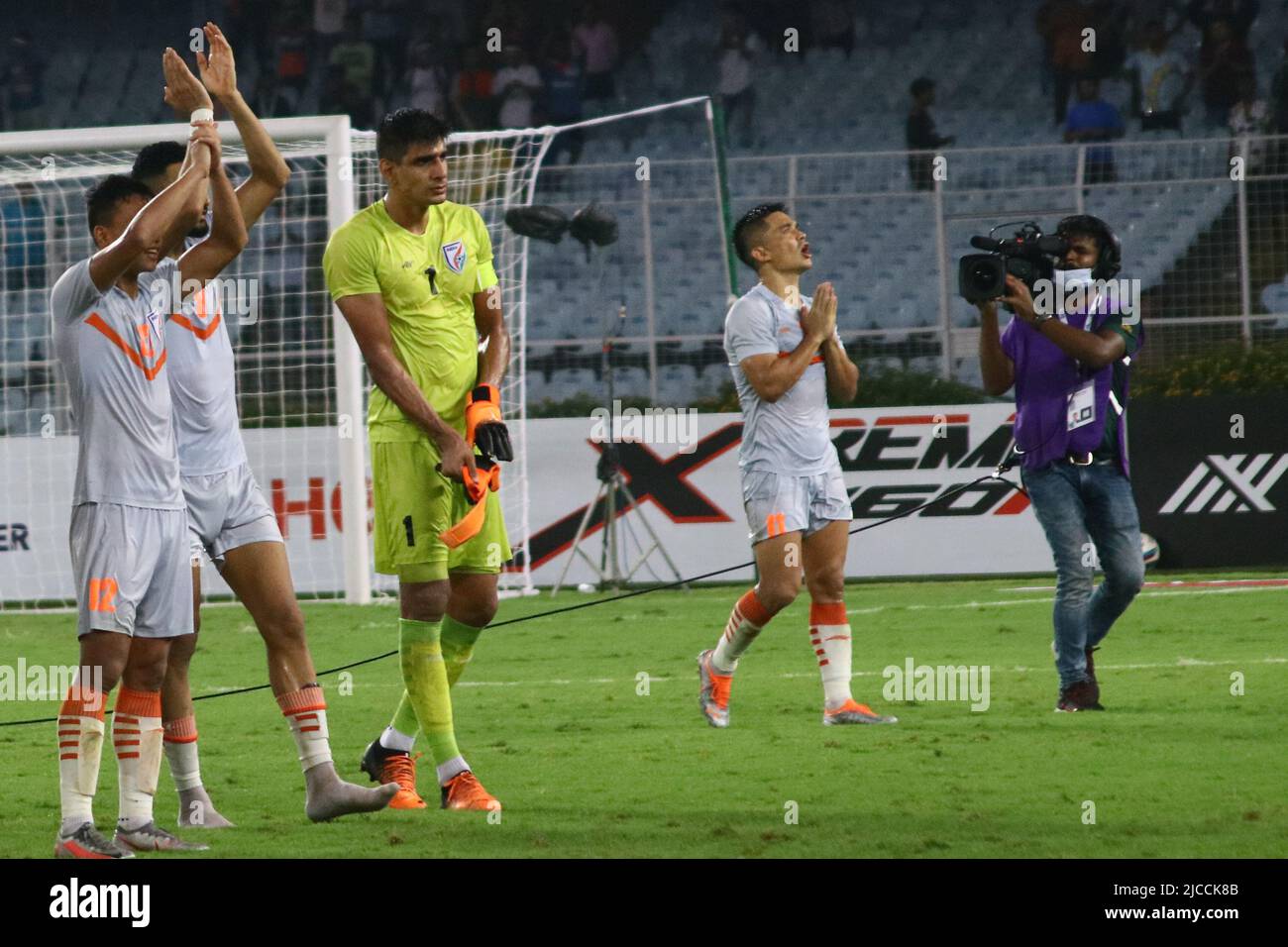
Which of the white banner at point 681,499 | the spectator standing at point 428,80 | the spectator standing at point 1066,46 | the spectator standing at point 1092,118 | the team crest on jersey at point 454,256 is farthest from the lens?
the spectator standing at point 428,80

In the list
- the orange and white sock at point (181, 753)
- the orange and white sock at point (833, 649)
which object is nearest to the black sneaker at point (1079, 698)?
the orange and white sock at point (833, 649)

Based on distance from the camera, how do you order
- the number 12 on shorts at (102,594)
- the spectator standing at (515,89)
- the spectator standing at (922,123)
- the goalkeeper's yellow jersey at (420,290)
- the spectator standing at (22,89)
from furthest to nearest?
the spectator standing at (22,89), the spectator standing at (515,89), the spectator standing at (922,123), the goalkeeper's yellow jersey at (420,290), the number 12 on shorts at (102,594)

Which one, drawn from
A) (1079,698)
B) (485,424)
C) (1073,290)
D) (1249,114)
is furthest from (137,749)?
(1249,114)

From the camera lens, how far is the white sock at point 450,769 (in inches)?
225

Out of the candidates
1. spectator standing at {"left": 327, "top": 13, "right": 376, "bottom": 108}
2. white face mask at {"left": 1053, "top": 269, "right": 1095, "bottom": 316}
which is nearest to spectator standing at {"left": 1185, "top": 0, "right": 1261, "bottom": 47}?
spectator standing at {"left": 327, "top": 13, "right": 376, "bottom": 108}

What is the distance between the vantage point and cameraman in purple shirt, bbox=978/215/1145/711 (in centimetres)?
733

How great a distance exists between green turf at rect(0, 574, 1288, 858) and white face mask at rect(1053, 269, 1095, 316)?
5.33 feet

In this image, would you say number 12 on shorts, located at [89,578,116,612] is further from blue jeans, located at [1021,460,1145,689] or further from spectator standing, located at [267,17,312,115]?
spectator standing, located at [267,17,312,115]

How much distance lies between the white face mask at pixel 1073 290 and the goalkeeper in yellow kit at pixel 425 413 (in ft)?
8.46

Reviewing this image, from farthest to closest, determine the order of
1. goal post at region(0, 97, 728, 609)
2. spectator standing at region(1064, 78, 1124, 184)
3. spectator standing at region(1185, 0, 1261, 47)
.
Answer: spectator standing at region(1185, 0, 1261, 47) < spectator standing at region(1064, 78, 1124, 184) < goal post at region(0, 97, 728, 609)

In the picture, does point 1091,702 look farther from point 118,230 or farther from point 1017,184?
point 1017,184

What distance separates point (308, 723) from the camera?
211 inches

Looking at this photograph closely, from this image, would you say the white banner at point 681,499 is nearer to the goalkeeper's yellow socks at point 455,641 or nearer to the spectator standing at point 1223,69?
the goalkeeper's yellow socks at point 455,641

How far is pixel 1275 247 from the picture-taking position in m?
14.5
